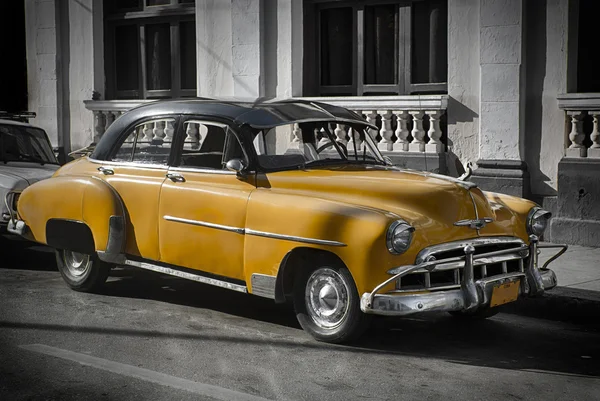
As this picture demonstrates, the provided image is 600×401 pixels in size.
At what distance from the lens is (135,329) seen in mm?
7039

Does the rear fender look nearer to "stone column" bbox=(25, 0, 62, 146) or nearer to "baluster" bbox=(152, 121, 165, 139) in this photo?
"baluster" bbox=(152, 121, 165, 139)

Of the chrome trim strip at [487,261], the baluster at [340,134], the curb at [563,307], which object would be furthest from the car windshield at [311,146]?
the curb at [563,307]

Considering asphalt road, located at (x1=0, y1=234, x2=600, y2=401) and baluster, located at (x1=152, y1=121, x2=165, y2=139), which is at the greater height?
baluster, located at (x1=152, y1=121, x2=165, y2=139)

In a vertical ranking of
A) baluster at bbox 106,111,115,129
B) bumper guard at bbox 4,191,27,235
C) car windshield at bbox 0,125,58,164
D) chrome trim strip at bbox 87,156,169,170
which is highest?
baluster at bbox 106,111,115,129

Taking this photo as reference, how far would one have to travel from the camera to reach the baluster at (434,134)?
40.9 feet

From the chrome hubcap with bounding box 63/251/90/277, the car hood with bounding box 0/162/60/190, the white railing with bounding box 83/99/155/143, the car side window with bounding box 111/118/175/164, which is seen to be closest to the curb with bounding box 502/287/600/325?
the car side window with bounding box 111/118/175/164

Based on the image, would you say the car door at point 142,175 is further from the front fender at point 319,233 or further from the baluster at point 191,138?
the front fender at point 319,233

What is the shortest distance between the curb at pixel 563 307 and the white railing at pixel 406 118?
183 inches

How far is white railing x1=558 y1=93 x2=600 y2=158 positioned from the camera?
11.2 meters

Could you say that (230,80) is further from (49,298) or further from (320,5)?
(49,298)

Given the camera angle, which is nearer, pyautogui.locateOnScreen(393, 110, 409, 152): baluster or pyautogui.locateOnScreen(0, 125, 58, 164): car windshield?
pyautogui.locateOnScreen(0, 125, 58, 164): car windshield

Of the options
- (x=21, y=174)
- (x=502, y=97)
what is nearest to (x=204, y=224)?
(x=21, y=174)

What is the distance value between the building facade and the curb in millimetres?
2781

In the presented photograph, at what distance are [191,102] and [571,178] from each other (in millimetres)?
5582
